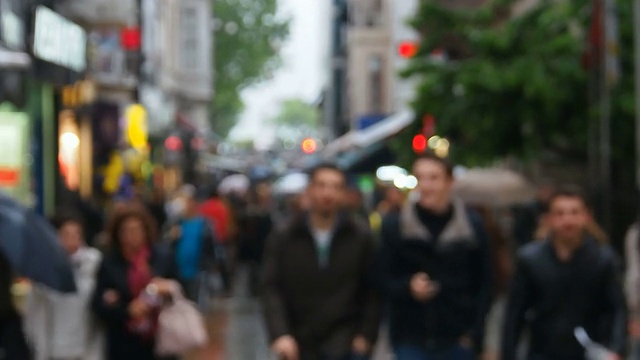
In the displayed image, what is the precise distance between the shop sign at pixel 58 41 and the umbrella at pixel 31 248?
13.5m

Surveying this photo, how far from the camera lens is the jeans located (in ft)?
30.2

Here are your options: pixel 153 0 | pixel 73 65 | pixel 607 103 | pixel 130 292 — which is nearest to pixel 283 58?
pixel 153 0

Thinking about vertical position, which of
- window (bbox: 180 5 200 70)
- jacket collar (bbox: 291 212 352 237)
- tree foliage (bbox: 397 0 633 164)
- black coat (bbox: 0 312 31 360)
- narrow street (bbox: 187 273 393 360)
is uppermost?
window (bbox: 180 5 200 70)

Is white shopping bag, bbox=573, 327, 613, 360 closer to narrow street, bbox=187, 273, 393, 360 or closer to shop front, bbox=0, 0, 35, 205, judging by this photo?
narrow street, bbox=187, 273, 393, 360

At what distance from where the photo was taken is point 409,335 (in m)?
9.21

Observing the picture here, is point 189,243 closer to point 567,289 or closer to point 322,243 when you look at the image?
point 322,243

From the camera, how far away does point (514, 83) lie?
20.2 meters

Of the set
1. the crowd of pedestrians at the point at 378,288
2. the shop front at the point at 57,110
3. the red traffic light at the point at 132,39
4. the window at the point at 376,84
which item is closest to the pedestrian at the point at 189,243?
the shop front at the point at 57,110

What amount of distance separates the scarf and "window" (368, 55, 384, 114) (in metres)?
52.2

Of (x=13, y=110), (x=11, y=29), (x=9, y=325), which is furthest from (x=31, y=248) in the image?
(x=13, y=110)

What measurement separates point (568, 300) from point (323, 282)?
144 cm

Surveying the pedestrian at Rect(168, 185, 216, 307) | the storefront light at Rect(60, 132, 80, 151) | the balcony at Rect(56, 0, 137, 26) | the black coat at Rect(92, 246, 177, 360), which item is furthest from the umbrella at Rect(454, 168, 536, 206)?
the black coat at Rect(92, 246, 177, 360)

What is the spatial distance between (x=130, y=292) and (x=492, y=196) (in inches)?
514

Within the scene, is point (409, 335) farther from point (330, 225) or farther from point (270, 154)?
point (270, 154)
